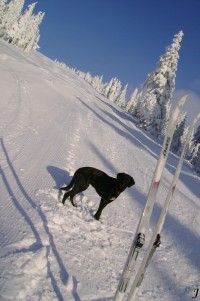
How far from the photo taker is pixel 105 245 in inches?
257

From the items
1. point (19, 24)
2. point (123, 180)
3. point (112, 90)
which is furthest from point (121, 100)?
point (123, 180)

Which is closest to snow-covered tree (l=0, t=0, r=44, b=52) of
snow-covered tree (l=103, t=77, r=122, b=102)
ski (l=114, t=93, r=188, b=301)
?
snow-covered tree (l=103, t=77, r=122, b=102)

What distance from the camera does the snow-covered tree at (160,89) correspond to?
4006cm

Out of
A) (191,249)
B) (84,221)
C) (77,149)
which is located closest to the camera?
(84,221)

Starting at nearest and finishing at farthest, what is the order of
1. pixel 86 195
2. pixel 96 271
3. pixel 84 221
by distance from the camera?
pixel 96 271 < pixel 84 221 < pixel 86 195

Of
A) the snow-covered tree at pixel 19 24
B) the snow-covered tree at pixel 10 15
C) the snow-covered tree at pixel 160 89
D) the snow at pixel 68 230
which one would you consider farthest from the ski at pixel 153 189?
the snow-covered tree at pixel 10 15

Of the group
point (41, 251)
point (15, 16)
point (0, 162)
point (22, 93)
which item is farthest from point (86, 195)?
point (15, 16)

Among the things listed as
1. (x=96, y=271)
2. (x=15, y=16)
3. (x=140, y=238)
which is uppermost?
(x=15, y=16)

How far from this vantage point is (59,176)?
9406 millimetres

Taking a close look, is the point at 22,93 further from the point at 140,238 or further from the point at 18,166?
the point at 140,238

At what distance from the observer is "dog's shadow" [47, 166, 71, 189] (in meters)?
8.87

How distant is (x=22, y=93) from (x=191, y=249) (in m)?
14.5

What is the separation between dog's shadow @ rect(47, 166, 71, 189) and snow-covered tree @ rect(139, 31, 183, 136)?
31.0 metres

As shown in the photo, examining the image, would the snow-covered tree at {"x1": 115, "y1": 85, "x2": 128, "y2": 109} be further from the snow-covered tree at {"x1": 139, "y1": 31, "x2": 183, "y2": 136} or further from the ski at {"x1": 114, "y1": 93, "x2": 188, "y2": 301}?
the ski at {"x1": 114, "y1": 93, "x2": 188, "y2": 301}
